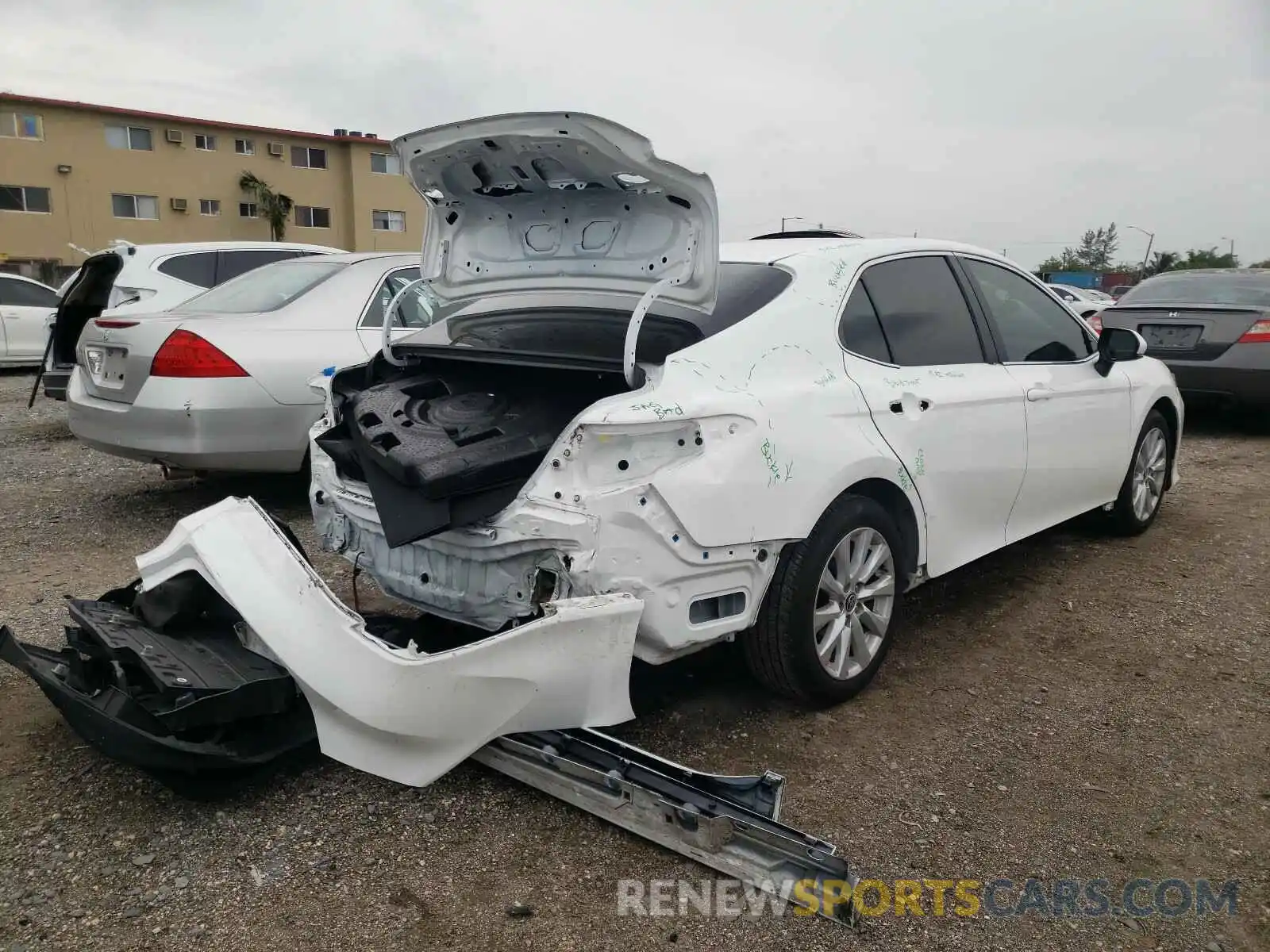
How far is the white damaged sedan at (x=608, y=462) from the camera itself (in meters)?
2.58

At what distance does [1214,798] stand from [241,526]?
3.05 m

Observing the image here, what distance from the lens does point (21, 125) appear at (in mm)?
30656

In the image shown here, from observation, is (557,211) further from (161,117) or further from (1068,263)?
(1068,263)

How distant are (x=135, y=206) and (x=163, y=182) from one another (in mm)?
1246

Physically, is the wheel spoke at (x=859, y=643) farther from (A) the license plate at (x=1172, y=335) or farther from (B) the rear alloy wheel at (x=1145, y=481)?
(A) the license plate at (x=1172, y=335)

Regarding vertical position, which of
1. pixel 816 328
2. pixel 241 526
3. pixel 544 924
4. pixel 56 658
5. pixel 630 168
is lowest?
pixel 544 924

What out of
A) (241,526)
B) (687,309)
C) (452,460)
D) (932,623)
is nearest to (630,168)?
(687,309)

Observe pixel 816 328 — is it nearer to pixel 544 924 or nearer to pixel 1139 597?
pixel 544 924

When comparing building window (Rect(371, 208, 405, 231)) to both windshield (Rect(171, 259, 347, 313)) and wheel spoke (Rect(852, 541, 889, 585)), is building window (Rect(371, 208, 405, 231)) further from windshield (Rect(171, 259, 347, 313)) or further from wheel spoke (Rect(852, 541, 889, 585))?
wheel spoke (Rect(852, 541, 889, 585))

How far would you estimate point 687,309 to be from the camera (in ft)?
10.1

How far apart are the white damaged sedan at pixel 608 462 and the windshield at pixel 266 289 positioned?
89.9 inches

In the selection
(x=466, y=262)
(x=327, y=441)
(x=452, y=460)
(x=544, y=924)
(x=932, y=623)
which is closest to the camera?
(x=544, y=924)

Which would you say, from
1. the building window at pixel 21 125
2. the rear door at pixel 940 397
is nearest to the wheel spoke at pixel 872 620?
the rear door at pixel 940 397

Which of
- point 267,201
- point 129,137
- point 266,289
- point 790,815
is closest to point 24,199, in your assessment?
point 129,137
